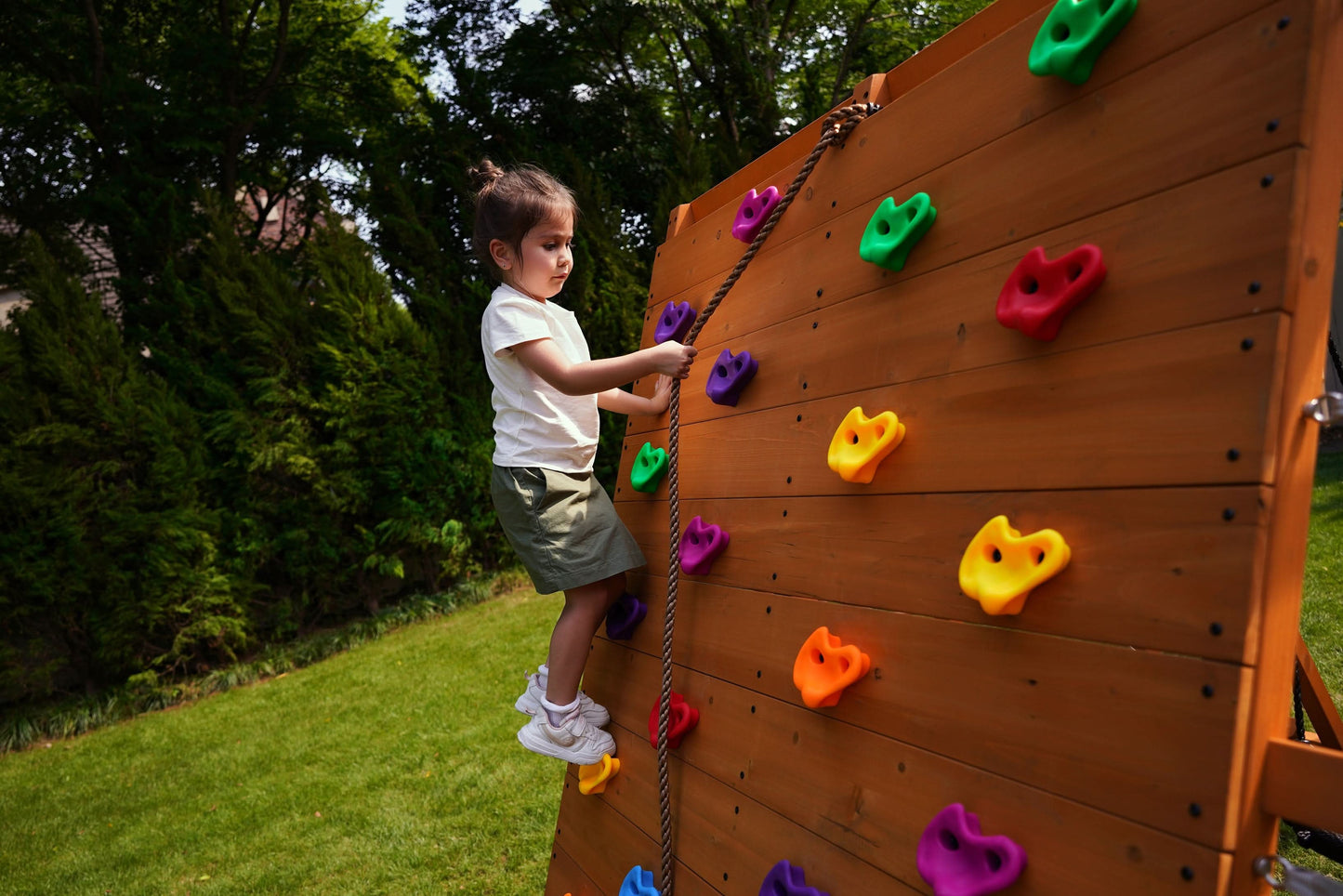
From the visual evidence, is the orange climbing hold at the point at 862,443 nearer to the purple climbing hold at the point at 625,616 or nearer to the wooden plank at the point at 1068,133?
the wooden plank at the point at 1068,133

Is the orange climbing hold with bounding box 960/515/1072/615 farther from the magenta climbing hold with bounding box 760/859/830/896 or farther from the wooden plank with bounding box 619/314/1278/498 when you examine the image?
the magenta climbing hold with bounding box 760/859/830/896

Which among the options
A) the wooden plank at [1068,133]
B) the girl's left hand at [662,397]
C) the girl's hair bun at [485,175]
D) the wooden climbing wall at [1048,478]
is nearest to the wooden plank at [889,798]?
the wooden climbing wall at [1048,478]

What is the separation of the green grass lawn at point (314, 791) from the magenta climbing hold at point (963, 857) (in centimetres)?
232

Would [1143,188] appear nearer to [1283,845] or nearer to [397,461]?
[1283,845]

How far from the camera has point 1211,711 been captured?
1055mm

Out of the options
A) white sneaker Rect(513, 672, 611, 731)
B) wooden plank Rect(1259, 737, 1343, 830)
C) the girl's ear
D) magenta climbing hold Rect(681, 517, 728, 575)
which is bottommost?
white sneaker Rect(513, 672, 611, 731)

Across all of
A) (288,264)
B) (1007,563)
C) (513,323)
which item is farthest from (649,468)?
(288,264)

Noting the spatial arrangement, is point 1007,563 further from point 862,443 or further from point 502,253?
point 502,253

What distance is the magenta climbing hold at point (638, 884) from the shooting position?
6.65ft

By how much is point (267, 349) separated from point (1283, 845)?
23.6ft

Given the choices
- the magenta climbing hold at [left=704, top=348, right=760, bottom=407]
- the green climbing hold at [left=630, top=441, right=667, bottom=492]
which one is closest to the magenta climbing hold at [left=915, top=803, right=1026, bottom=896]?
the magenta climbing hold at [left=704, top=348, right=760, bottom=407]

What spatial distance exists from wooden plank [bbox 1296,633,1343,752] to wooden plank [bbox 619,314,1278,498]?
1.25 metres

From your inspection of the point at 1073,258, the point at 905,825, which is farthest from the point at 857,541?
the point at 1073,258

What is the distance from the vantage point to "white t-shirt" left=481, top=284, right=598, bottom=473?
2.34 m
